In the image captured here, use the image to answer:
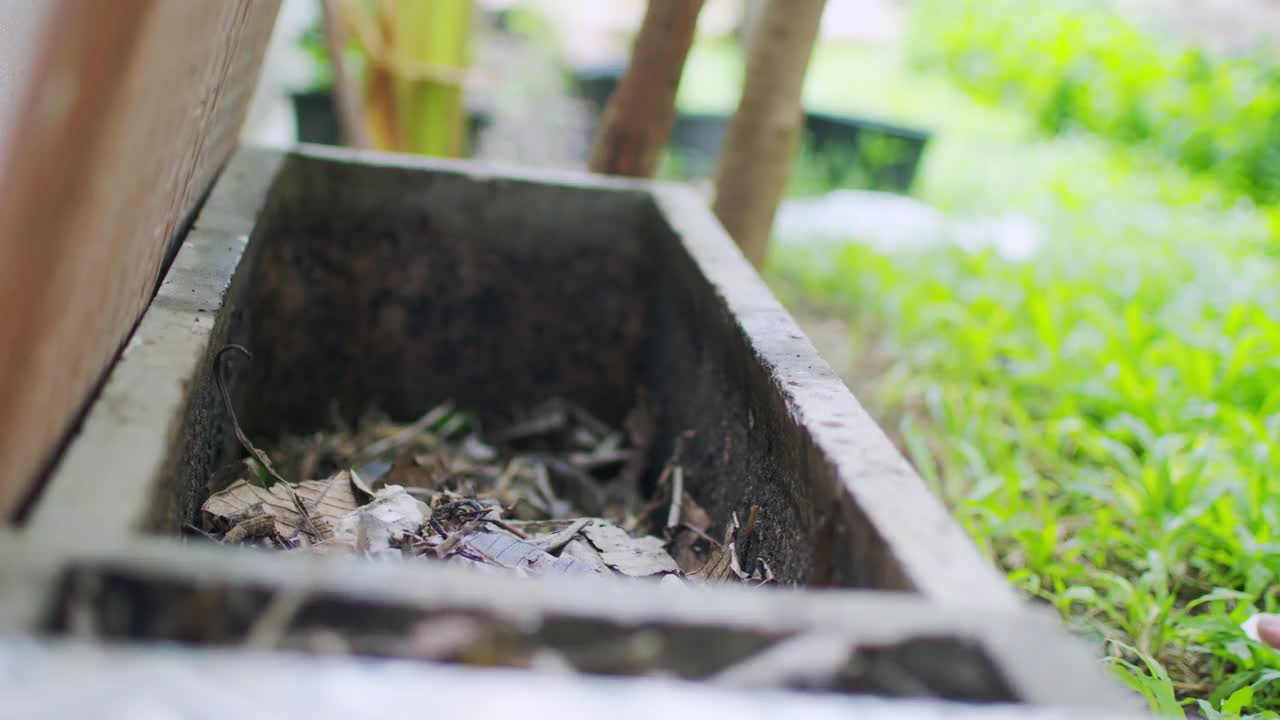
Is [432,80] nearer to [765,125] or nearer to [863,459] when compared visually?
[765,125]

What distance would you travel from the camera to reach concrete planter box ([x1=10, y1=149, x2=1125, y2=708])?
0.88 metres

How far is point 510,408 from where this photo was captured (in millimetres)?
2516

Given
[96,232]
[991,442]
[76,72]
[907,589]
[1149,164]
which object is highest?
[1149,164]

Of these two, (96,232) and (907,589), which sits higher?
(96,232)

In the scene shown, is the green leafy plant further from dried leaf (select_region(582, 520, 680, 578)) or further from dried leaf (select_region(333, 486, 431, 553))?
dried leaf (select_region(333, 486, 431, 553))

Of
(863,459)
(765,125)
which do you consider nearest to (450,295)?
(765,125)

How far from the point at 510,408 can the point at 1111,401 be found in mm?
1658

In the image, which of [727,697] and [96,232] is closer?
[727,697]

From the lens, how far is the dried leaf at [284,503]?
1.47 meters

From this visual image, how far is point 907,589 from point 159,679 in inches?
27.0

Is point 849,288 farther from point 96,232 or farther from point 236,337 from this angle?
point 96,232

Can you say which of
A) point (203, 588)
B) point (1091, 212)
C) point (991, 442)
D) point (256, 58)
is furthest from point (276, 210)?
point (1091, 212)

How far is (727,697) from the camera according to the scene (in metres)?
0.85

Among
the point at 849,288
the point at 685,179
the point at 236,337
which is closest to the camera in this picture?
the point at 236,337
